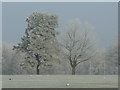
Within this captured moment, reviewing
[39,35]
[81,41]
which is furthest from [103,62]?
[39,35]

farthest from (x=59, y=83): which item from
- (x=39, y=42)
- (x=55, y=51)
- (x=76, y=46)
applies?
(x=76, y=46)

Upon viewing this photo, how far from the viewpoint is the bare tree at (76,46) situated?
139 feet

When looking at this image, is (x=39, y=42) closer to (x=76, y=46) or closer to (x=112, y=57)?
(x=76, y=46)

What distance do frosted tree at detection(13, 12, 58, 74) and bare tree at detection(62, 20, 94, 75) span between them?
7.02 feet

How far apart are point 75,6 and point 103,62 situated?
12.0 metres

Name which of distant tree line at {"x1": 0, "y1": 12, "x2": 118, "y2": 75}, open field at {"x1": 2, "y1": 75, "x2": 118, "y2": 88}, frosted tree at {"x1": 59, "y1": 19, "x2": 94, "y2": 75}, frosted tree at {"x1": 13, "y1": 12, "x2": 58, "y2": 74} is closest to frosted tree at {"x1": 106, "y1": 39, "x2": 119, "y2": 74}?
distant tree line at {"x1": 0, "y1": 12, "x2": 118, "y2": 75}

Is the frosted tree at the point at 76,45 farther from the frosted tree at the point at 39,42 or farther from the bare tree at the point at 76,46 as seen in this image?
the frosted tree at the point at 39,42

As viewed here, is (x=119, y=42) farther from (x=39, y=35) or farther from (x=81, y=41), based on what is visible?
(x=39, y=35)

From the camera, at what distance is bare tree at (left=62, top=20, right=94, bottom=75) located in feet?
139

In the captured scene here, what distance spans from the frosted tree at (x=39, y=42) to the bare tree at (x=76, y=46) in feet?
7.02

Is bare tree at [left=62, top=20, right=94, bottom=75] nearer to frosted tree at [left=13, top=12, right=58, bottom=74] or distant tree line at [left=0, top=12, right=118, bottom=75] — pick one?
distant tree line at [left=0, top=12, right=118, bottom=75]

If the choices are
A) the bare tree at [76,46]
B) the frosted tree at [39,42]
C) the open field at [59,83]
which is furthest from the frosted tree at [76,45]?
the open field at [59,83]

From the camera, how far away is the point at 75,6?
177 ft

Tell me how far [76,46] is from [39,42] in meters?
5.25
